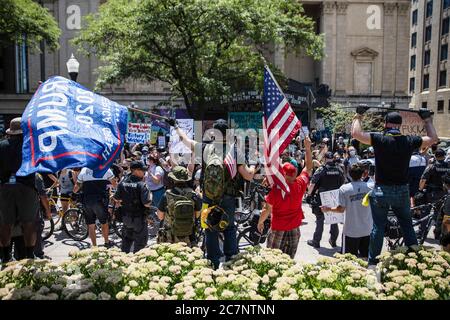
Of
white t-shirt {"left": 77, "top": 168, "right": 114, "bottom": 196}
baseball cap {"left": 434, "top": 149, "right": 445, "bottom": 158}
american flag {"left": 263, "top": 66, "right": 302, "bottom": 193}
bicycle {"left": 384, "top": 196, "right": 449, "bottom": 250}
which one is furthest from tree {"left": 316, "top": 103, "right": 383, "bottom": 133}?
american flag {"left": 263, "top": 66, "right": 302, "bottom": 193}

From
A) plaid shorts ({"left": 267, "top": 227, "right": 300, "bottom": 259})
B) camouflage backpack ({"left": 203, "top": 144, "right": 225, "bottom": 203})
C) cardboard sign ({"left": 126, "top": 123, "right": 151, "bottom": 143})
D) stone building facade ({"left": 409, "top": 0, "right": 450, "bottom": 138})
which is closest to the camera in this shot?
camouflage backpack ({"left": 203, "top": 144, "right": 225, "bottom": 203})

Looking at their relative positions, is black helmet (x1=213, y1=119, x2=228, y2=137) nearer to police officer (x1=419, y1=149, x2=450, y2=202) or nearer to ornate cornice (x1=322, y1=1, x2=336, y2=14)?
police officer (x1=419, y1=149, x2=450, y2=202)

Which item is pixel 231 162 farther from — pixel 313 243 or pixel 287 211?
pixel 313 243

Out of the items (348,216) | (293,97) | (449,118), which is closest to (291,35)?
(293,97)

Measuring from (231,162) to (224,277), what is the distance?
1808mm

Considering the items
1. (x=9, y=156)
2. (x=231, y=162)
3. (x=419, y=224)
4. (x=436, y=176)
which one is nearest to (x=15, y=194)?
(x=9, y=156)

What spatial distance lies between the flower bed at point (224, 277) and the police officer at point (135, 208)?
8.11 ft

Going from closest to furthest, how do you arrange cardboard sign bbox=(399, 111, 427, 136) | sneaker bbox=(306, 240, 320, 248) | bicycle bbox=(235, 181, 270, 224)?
sneaker bbox=(306, 240, 320, 248), bicycle bbox=(235, 181, 270, 224), cardboard sign bbox=(399, 111, 427, 136)

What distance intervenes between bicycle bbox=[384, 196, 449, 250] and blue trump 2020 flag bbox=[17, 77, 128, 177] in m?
5.55

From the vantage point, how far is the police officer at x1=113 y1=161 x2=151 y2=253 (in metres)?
7.11

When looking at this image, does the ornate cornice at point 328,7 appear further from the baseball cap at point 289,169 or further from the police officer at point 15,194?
the police officer at point 15,194
